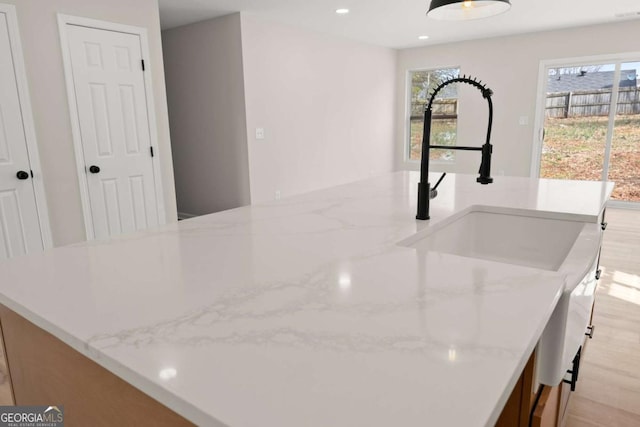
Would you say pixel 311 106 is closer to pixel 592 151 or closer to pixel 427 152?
pixel 592 151

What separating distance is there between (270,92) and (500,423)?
4.68m

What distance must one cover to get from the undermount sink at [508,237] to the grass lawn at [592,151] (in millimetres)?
5074

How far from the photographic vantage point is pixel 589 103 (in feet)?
18.8

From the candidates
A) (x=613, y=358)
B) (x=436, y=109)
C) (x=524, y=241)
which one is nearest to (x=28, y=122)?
(x=524, y=241)

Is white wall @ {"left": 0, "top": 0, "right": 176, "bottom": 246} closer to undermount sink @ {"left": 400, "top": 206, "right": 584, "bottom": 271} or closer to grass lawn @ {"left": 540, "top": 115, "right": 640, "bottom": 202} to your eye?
undermount sink @ {"left": 400, "top": 206, "right": 584, "bottom": 271}

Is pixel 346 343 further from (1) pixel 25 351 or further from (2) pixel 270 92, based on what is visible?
(2) pixel 270 92

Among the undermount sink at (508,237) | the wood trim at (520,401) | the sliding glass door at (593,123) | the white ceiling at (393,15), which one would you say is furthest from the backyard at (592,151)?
the wood trim at (520,401)

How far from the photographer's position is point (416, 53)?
691cm

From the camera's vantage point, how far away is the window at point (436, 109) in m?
6.79

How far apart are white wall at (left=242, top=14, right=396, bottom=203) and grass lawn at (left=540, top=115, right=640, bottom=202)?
8.30ft

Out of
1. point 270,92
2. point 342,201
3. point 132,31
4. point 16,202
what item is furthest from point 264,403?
point 270,92

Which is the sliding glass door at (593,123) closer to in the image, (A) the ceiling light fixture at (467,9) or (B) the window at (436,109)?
(B) the window at (436,109)

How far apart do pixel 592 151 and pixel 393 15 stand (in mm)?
3412

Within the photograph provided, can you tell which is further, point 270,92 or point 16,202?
point 270,92
